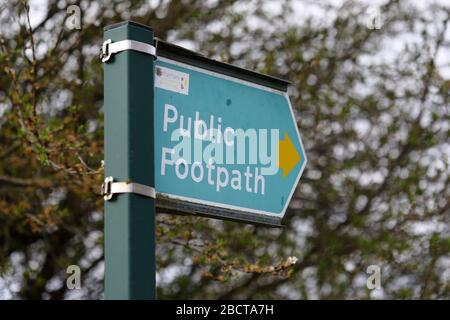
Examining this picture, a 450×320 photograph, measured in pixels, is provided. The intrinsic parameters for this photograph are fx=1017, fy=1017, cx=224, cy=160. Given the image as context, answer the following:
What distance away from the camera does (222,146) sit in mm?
2648

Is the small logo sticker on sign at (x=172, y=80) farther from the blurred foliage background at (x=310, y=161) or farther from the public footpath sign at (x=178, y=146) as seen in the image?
the blurred foliage background at (x=310, y=161)

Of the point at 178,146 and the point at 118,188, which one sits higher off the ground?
the point at 178,146

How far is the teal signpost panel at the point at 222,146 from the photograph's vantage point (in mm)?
2514

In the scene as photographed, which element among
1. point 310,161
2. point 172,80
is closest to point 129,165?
point 172,80

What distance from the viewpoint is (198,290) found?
817cm

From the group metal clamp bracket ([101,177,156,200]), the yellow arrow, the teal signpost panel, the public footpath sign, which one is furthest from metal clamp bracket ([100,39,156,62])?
the yellow arrow

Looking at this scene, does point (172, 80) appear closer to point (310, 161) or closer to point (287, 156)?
point (287, 156)

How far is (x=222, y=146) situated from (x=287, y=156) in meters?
0.30

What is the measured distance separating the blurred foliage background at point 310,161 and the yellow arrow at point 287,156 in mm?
4494

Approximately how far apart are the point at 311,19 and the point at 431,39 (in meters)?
0.98

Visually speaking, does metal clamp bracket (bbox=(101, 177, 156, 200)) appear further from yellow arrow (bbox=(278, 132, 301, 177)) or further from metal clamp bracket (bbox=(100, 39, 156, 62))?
yellow arrow (bbox=(278, 132, 301, 177))

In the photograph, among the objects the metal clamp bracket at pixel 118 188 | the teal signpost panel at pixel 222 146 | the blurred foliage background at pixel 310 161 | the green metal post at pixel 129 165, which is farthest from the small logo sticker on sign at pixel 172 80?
the blurred foliage background at pixel 310 161

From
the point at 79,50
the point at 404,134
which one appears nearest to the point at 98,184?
the point at 79,50

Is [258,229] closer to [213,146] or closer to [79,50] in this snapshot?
[79,50]
